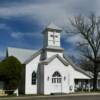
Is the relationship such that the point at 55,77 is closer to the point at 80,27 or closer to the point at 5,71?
the point at 5,71

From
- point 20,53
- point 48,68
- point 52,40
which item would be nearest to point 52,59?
point 48,68

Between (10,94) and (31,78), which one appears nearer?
(10,94)

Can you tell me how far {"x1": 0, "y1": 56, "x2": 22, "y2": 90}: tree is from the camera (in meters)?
38.2

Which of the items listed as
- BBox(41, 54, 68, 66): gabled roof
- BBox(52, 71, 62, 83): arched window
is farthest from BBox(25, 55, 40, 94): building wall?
BBox(52, 71, 62, 83): arched window

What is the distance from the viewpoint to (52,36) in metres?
Result: 45.4

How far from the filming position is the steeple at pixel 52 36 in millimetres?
45031

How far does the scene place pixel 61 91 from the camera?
42.7 meters

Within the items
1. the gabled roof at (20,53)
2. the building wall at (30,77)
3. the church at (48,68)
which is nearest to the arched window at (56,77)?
the church at (48,68)

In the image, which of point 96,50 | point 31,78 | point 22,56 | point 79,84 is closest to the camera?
point 31,78

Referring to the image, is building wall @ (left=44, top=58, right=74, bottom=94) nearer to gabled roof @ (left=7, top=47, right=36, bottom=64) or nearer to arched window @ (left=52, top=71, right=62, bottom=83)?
arched window @ (left=52, top=71, right=62, bottom=83)

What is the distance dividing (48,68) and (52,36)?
6079mm

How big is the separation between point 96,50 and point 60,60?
1135cm

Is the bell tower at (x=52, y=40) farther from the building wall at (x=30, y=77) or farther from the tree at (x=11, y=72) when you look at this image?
the tree at (x=11, y=72)

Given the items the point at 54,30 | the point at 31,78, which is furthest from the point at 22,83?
the point at 54,30
